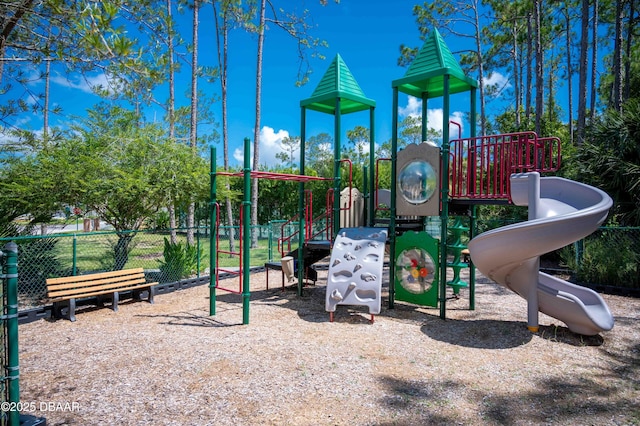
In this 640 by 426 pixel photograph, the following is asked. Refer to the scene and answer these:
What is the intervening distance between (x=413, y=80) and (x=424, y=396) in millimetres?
5304

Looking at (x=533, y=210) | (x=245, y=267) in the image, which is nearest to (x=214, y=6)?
(x=245, y=267)

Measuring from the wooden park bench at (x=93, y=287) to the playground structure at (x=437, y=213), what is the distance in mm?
1803

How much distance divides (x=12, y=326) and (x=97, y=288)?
476 centimetres

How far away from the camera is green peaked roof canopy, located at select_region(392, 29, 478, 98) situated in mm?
6992

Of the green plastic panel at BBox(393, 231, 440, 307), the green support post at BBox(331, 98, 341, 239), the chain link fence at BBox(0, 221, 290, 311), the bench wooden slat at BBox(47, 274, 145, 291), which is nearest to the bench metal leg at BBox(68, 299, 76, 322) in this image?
the bench wooden slat at BBox(47, 274, 145, 291)

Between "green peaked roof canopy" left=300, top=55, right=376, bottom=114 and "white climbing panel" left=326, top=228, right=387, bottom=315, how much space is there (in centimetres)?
281

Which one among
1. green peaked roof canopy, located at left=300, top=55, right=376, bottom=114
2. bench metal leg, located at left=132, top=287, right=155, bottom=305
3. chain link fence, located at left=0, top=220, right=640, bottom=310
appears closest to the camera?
bench metal leg, located at left=132, top=287, right=155, bottom=305

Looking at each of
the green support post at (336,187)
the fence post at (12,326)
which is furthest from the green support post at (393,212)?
the fence post at (12,326)

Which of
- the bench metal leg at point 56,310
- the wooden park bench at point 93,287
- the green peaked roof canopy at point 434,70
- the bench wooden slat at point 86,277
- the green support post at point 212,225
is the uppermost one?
the green peaked roof canopy at point 434,70

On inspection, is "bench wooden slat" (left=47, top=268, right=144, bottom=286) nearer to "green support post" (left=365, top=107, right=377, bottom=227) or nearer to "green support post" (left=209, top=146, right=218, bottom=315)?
"green support post" (left=209, top=146, right=218, bottom=315)

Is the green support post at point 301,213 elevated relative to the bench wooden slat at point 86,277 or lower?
elevated

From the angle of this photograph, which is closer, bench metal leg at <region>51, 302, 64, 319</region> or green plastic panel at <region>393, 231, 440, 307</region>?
bench metal leg at <region>51, 302, 64, 319</region>

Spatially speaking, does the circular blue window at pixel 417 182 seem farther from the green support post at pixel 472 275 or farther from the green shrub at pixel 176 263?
the green shrub at pixel 176 263

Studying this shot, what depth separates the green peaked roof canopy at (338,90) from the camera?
8.21 m
